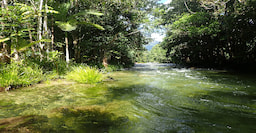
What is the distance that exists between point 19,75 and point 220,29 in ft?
55.1

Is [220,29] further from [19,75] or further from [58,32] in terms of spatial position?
[19,75]

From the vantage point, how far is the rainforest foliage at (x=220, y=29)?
39.4 ft

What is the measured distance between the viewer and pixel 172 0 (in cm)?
2311

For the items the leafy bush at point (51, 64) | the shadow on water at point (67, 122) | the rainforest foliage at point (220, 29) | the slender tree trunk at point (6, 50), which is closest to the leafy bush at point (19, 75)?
the slender tree trunk at point (6, 50)

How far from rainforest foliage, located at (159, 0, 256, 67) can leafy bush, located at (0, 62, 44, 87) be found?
787 cm

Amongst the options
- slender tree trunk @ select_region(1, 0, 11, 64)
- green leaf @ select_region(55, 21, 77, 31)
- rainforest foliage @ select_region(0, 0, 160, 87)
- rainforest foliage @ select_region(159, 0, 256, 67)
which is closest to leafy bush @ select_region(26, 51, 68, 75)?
rainforest foliage @ select_region(0, 0, 160, 87)

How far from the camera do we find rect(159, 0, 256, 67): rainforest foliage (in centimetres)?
1202

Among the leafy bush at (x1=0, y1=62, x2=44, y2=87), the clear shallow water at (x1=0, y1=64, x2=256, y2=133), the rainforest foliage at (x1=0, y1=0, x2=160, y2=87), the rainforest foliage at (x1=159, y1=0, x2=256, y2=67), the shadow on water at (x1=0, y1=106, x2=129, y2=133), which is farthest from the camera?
the rainforest foliage at (x1=159, y1=0, x2=256, y2=67)

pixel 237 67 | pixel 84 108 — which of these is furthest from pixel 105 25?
pixel 237 67

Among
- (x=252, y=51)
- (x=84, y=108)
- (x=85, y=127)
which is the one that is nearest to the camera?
(x=85, y=127)

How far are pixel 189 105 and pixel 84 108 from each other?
8.58 ft

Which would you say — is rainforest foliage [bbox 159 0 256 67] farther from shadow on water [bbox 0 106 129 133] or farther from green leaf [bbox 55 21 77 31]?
shadow on water [bbox 0 106 129 133]

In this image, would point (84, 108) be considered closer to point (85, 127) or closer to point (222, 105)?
point (85, 127)

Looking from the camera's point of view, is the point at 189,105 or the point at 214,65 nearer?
the point at 189,105
